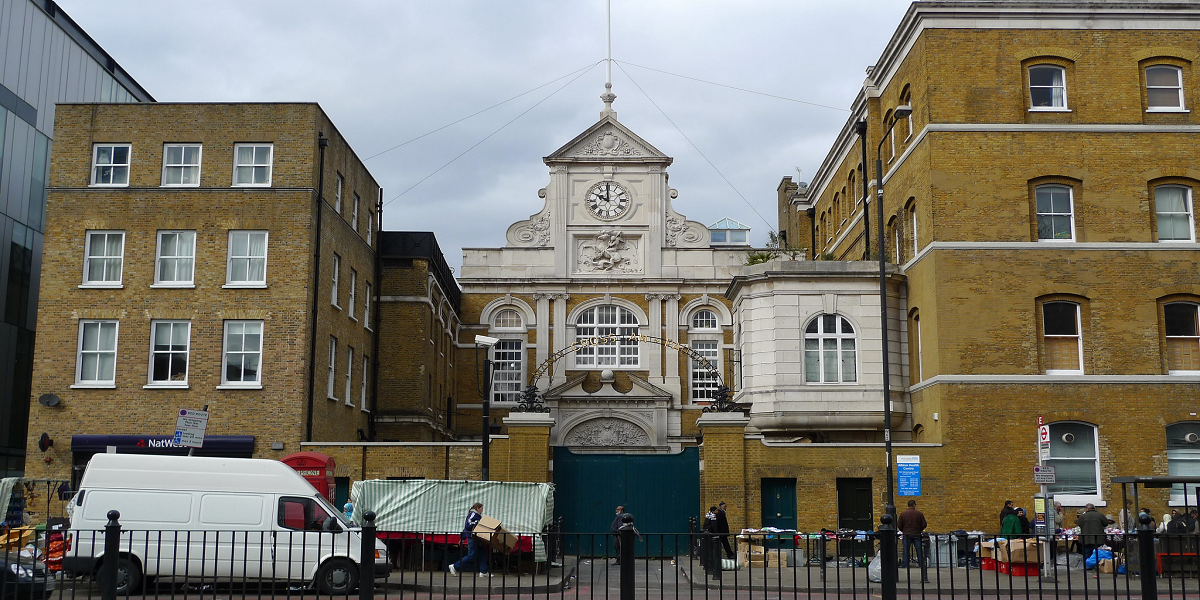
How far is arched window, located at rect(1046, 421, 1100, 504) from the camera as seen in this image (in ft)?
85.1

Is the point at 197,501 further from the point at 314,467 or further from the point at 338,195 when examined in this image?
the point at 338,195

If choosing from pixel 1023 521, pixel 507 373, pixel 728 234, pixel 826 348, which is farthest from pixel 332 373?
pixel 728 234

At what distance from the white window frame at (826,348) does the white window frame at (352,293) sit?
14103 millimetres

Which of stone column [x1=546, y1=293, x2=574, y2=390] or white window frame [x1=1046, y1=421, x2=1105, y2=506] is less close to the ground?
stone column [x1=546, y1=293, x2=574, y2=390]

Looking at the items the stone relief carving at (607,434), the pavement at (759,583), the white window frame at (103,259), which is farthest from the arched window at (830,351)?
the white window frame at (103,259)

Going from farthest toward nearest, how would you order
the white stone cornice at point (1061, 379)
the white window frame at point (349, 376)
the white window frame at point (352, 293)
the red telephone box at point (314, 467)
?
the white window frame at point (352, 293) < the white window frame at point (349, 376) < the white stone cornice at point (1061, 379) < the red telephone box at point (314, 467)

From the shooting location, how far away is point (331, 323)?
32188 millimetres

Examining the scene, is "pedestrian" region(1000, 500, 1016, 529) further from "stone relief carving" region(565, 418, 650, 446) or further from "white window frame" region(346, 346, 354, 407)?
"stone relief carving" region(565, 418, 650, 446)

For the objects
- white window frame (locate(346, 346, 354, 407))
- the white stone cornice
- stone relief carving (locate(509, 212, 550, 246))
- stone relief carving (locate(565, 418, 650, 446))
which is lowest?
stone relief carving (locate(565, 418, 650, 446))

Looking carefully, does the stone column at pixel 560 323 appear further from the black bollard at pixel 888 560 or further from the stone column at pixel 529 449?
the black bollard at pixel 888 560

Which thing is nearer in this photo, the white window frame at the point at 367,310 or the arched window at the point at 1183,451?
the arched window at the point at 1183,451

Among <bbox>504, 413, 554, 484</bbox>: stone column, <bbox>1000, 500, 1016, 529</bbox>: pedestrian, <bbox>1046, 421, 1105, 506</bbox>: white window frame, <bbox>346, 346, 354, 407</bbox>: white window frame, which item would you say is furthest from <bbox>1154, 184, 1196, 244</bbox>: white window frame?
<bbox>346, 346, 354, 407</bbox>: white window frame

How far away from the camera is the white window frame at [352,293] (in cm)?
3478

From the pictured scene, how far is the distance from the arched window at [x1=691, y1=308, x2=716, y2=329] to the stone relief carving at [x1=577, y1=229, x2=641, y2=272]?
3035 millimetres
